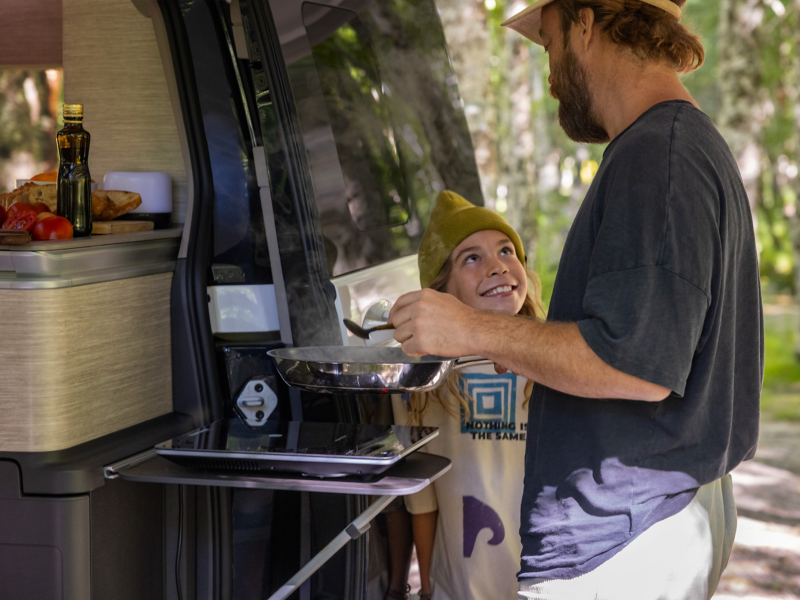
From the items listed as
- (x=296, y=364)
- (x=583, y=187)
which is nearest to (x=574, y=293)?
(x=296, y=364)

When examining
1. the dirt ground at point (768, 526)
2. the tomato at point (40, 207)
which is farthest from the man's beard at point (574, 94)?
the dirt ground at point (768, 526)

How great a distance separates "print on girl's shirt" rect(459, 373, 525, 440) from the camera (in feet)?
7.74

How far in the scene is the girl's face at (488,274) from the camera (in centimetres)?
230

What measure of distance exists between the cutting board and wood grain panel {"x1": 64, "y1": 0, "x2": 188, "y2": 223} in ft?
0.57

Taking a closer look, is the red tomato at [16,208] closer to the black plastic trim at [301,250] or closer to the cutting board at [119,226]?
the cutting board at [119,226]

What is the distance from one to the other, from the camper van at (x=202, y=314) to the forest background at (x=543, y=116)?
102cm

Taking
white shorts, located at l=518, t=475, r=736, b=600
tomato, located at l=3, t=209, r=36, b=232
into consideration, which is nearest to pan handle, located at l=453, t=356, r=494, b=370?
white shorts, located at l=518, t=475, r=736, b=600

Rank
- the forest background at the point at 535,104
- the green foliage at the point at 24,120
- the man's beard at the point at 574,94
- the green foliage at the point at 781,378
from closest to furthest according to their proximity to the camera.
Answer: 1. the man's beard at the point at 574,94
2. the forest background at the point at 535,104
3. the green foliage at the point at 781,378
4. the green foliage at the point at 24,120

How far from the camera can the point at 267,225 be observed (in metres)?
2.07

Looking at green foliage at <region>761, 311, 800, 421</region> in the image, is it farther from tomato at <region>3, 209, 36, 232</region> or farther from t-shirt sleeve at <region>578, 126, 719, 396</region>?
tomato at <region>3, 209, 36, 232</region>

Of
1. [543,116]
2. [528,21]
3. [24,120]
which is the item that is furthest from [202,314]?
[24,120]

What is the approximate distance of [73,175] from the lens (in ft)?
6.36

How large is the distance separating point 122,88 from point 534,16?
4.03ft

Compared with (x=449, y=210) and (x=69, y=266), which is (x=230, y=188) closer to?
(x=69, y=266)
